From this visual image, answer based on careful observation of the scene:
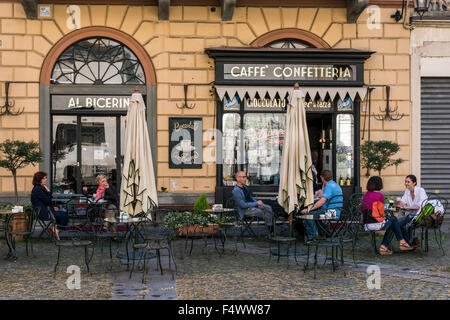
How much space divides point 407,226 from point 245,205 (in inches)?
115

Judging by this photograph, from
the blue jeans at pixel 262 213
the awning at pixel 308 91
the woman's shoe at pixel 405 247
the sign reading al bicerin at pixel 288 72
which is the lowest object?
the woman's shoe at pixel 405 247

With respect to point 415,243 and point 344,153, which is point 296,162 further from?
point 344,153

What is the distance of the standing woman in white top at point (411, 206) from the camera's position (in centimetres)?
970

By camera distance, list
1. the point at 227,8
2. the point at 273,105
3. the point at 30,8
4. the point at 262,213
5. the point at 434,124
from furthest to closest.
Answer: the point at 434,124
the point at 273,105
the point at 227,8
the point at 30,8
the point at 262,213

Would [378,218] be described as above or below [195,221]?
above

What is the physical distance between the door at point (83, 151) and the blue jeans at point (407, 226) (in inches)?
278

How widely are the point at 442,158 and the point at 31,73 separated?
10235 millimetres

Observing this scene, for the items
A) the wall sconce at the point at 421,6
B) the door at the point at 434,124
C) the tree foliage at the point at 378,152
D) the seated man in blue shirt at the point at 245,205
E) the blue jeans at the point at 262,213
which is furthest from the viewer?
the door at the point at 434,124

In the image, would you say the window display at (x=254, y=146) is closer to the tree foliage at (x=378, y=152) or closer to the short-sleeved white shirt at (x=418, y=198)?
the tree foliage at (x=378, y=152)

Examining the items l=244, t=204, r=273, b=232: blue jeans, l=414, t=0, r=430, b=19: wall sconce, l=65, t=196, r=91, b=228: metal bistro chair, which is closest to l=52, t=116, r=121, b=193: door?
l=65, t=196, r=91, b=228: metal bistro chair

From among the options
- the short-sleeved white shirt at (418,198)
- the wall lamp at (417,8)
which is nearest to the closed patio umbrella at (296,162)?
the short-sleeved white shirt at (418,198)

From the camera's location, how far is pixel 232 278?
764cm

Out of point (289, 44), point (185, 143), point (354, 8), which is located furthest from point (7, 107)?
point (354, 8)

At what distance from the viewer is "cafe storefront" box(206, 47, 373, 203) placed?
44.2 feet
